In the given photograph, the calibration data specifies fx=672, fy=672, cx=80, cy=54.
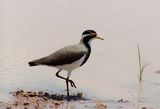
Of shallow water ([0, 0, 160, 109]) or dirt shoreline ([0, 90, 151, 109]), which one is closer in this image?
dirt shoreline ([0, 90, 151, 109])

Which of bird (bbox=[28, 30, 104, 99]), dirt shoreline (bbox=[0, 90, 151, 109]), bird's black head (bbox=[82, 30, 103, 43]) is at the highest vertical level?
bird's black head (bbox=[82, 30, 103, 43])

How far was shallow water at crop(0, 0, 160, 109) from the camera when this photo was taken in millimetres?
9883

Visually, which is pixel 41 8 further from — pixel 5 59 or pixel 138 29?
pixel 5 59

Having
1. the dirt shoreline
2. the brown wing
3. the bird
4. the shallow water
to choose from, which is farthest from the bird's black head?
the dirt shoreline

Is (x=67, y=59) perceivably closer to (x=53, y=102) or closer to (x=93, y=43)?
(x=53, y=102)

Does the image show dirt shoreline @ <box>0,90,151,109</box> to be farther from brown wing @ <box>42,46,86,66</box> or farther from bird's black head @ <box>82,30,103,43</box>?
bird's black head @ <box>82,30,103,43</box>

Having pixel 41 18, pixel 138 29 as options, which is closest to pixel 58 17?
pixel 41 18

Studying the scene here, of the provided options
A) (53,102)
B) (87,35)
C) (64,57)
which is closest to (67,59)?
(64,57)

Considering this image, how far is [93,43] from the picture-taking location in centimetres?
1247

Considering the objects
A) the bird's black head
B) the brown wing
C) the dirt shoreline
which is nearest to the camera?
the dirt shoreline

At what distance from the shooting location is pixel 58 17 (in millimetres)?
14219

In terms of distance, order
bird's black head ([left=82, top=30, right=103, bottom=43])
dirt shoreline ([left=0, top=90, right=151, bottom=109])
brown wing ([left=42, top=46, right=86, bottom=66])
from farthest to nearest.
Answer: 1. bird's black head ([left=82, top=30, right=103, bottom=43])
2. brown wing ([left=42, top=46, right=86, bottom=66])
3. dirt shoreline ([left=0, top=90, right=151, bottom=109])

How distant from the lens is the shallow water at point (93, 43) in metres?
9.88

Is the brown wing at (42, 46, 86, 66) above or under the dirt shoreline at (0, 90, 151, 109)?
above
